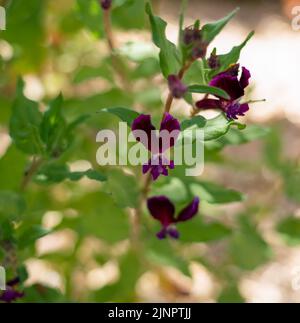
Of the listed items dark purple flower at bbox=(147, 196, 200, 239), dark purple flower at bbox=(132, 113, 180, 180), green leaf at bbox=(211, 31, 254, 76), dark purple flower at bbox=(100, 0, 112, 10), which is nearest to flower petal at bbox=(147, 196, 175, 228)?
dark purple flower at bbox=(147, 196, 200, 239)

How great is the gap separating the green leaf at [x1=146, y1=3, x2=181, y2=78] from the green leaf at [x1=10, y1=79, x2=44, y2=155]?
0.25m

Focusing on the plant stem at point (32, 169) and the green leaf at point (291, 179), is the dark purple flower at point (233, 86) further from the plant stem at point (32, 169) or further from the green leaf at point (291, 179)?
the green leaf at point (291, 179)

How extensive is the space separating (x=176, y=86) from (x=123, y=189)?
26 centimetres

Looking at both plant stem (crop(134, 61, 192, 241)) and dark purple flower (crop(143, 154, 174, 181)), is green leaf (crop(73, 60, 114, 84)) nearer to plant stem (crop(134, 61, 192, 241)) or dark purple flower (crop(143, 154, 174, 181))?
plant stem (crop(134, 61, 192, 241))

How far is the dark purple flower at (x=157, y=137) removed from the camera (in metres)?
0.76

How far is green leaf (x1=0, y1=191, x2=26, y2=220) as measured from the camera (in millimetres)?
961

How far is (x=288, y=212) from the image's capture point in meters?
2.11

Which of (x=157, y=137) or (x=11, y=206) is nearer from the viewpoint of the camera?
(x=157, y=137)

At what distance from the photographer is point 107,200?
137 cm

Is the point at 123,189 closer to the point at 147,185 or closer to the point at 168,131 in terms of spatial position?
the point at 147,185

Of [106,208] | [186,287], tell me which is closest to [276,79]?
[186,287]

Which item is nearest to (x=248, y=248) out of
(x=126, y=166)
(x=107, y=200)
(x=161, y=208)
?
(x=107, y=200)
